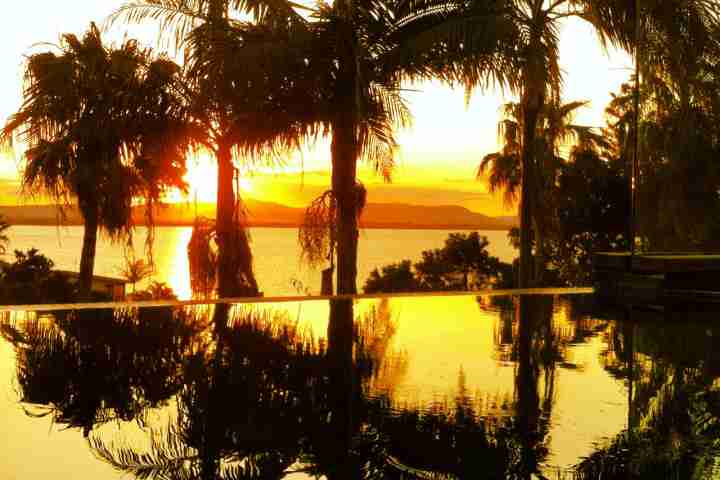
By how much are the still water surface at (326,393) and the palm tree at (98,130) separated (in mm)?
4983

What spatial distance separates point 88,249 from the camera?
1919cm

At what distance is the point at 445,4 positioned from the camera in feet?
33.1

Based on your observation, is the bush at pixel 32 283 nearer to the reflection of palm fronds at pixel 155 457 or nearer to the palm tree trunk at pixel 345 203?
the palm tree trunk at pixel 345 203

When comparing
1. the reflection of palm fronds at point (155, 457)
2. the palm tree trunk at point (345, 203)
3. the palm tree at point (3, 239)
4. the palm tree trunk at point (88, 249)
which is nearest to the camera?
the reflection of palm fronds at point (155, 457)

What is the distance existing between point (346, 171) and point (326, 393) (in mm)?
6493

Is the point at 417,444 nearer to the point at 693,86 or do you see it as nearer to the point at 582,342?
the point at 582,342

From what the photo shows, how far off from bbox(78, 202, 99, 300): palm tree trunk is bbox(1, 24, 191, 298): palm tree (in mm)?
24

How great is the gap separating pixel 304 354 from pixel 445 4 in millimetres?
6164

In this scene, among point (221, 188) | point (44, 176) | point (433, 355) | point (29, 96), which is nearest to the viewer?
point (433, 355)

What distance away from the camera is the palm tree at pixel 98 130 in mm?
11781

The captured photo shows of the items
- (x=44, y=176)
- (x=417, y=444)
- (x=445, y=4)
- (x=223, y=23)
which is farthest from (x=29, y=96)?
(x=417, y=444)

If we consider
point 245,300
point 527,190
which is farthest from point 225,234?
point 527,190

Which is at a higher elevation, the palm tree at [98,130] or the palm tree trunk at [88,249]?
the palm tree at [98,130]

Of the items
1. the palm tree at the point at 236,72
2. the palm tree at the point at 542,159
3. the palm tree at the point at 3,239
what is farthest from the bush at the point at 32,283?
the palm tree at the point at 542,159
